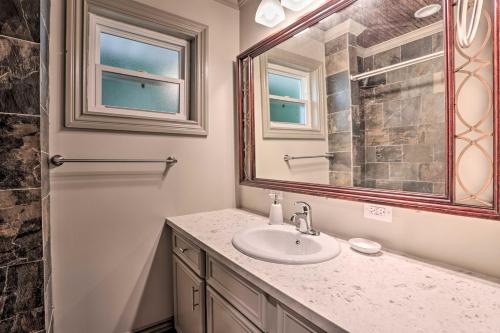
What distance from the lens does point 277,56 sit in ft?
5.08

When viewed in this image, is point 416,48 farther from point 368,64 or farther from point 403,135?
point 403,135

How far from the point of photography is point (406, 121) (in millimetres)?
941

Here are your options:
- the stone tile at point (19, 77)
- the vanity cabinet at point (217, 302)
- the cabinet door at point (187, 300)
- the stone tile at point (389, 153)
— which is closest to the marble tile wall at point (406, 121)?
the stone tile at point (389, 153)

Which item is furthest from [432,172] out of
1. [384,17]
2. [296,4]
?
[296,4]

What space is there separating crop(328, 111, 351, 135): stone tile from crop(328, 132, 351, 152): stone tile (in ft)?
0.06

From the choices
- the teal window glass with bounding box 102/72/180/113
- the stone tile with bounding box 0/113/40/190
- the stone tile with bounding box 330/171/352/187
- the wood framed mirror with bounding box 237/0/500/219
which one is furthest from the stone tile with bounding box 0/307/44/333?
the stone tile with bounding box 330/171/352/187

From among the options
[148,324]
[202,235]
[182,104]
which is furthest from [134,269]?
[182,104]

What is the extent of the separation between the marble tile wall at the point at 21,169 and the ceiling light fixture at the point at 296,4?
1126 mm

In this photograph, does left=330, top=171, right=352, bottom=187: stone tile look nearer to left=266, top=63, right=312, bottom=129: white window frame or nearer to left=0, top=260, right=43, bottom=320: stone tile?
left=266, top=63, right=312, bottom=129: white window frame

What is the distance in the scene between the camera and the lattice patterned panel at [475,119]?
752mm

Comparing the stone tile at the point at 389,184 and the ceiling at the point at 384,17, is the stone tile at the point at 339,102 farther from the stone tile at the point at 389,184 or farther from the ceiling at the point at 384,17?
the stone tile at the point at 389,184

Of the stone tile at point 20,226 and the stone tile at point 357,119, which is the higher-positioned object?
the stone tile at point 357,119

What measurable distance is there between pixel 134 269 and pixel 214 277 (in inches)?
26.7

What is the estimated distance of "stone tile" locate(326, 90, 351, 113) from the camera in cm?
116
